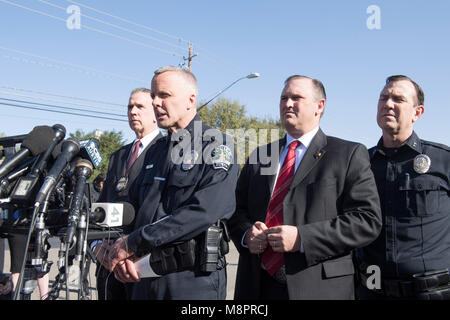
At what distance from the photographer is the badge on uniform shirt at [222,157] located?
8.96ft

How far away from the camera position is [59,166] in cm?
213

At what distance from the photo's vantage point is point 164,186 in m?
2.87

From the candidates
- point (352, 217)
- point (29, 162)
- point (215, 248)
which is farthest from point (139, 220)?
point (352, 217)

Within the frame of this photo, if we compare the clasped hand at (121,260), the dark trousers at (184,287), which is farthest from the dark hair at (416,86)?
the clasped hand at (121,260)

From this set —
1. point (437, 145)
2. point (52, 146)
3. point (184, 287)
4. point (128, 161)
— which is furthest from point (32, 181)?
point (437, 145)

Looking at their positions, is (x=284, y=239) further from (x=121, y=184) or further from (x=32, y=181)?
(x=121, y=184)

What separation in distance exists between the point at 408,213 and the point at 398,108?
0.85 m

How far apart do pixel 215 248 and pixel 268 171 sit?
67cm

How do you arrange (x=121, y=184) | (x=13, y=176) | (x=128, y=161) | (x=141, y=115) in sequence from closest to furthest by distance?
(x=13, y=176) → (x=121, y=184) → (x=128, y=161) → (x=141, y=115)

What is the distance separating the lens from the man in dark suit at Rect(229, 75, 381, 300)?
2.42m

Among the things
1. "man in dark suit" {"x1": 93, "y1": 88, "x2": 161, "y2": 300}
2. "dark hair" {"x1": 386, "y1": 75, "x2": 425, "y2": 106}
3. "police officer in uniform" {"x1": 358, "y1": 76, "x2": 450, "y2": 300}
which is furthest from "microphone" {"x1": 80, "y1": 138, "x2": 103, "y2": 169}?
"dark hair" {"x1": 386, "y1": 75, "x2": 425, "y2": 106}

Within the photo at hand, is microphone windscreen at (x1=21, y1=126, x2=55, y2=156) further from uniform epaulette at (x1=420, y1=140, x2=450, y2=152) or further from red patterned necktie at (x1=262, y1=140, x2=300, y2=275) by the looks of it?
uniform epaulette at (x1=420, y1=140, x2=450, y2=152)

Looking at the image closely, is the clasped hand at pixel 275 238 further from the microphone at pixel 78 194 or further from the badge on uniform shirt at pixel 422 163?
the badge on uniform shirt at pixel 422 163

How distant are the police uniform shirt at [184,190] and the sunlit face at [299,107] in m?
0.47
